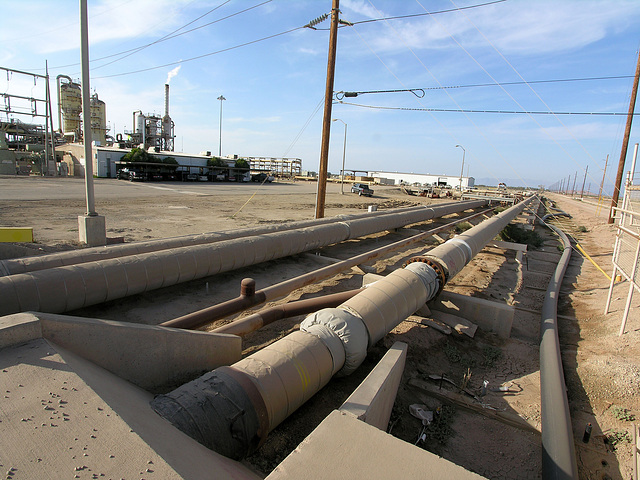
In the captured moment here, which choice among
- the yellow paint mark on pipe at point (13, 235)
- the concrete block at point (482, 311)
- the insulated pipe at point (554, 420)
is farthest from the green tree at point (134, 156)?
the insulated pipe at point (554, 420)

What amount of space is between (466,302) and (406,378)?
2802mm

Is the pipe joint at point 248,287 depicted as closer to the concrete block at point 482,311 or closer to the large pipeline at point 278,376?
the large pipeline at point 278,376

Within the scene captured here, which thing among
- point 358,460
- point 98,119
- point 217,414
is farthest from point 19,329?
point 98,119

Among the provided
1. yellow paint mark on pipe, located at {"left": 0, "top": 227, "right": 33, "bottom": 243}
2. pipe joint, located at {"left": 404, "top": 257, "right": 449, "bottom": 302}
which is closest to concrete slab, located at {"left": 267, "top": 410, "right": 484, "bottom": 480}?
pipe joint, located at {"left": 404, "top": 257, "right": 449, "bottom": 302}

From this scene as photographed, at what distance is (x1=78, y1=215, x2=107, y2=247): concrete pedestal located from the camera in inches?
358

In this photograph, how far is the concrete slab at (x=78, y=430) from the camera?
6.42 feet

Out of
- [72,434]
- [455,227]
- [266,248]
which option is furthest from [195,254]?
[455,227]

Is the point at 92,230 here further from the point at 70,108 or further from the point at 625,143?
the point at 70,108

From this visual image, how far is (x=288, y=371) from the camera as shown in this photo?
141 inches

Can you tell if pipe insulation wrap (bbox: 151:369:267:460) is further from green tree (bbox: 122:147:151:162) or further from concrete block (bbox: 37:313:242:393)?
green tree (bbox: 122:147:151:162)

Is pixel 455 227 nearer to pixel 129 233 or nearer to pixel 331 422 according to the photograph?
pixel 129 233

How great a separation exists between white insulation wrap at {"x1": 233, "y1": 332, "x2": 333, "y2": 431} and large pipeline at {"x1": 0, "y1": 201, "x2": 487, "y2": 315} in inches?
134

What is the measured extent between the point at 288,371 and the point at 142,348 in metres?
1.48

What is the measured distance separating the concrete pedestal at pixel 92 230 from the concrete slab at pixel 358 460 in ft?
28.9
